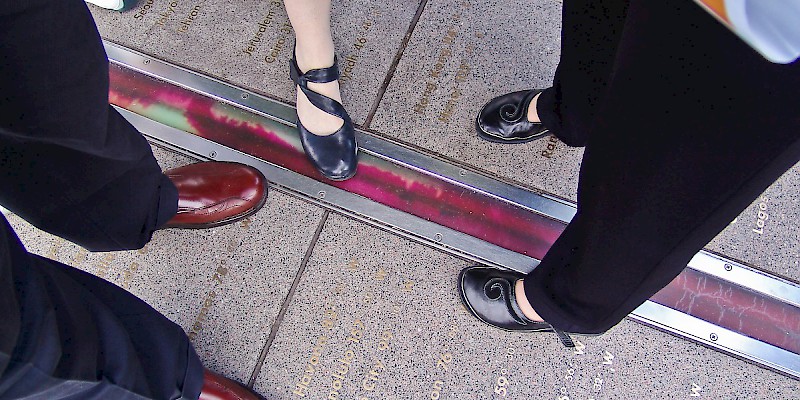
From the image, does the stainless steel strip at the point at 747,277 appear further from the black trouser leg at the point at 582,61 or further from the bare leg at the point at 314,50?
the bare leg at the point at 314,50

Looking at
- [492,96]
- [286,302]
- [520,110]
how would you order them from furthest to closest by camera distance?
[492,96] → [520,110] → [286,302]

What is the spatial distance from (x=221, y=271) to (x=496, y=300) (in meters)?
0.68

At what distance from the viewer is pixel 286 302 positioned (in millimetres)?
1230

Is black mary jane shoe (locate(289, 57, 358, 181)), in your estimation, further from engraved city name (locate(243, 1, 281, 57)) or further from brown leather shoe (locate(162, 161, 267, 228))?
engraved city name (locate(243, 1, 281, 57))

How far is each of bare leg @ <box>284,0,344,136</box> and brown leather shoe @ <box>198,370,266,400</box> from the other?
0.62 meters

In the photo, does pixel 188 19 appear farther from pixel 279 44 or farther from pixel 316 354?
pixel 316 354

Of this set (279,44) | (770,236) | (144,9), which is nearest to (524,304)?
(770,236)

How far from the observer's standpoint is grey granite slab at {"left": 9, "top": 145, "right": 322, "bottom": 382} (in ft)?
3.94

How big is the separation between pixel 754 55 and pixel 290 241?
1.06m

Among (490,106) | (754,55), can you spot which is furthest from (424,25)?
(754,55)

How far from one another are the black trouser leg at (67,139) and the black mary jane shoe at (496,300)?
0.73m

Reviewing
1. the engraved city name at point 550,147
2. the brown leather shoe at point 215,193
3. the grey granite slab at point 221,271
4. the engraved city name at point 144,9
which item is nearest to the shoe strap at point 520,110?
the engraved city name at point 550,147

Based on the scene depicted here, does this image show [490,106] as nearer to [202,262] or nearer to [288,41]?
[288,41]

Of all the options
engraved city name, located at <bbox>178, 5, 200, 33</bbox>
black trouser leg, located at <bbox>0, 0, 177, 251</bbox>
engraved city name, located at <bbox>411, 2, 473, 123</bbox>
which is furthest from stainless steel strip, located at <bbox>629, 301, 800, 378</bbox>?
engraved city name, located at <bbox>178, 5, 200, 33</bbox>
